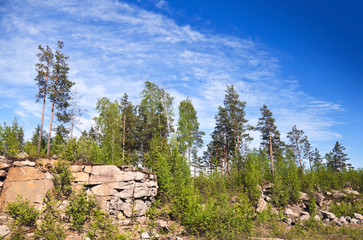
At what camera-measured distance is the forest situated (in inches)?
631

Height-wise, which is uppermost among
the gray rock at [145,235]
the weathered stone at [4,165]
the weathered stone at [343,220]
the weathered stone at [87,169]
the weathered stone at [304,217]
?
the weathered stone at [4,165]

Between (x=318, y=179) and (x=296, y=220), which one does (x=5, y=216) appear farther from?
(x=318, y=179)

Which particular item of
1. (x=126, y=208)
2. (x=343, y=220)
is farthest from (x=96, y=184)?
(x=343, y=220)

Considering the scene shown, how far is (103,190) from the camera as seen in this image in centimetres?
1477

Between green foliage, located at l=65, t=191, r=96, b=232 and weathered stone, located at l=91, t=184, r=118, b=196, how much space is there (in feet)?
2.41

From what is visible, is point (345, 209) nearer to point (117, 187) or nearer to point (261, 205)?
point (261, 205)

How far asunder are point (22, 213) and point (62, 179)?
272 centimetres

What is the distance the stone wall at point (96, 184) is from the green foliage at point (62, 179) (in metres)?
0.31

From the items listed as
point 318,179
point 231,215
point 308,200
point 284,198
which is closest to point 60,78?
point 231,215

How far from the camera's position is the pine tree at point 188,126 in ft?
96.9

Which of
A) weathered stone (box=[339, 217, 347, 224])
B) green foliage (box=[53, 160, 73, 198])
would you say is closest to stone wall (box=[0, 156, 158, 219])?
green foliage (box=[53, 160, 73, 198])

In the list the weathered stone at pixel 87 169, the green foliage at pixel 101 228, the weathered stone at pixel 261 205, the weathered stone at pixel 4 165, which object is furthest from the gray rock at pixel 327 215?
the weathered stone at pixel 4 165

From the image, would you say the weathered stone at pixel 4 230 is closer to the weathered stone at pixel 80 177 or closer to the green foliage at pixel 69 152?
the weathered stone at pixel 80 177

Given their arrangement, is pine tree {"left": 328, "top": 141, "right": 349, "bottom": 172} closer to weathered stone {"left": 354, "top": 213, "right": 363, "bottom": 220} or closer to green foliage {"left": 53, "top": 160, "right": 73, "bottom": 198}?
weathered stone {"left": 354, "top": 213, "right": 363, "bottom": 220}
